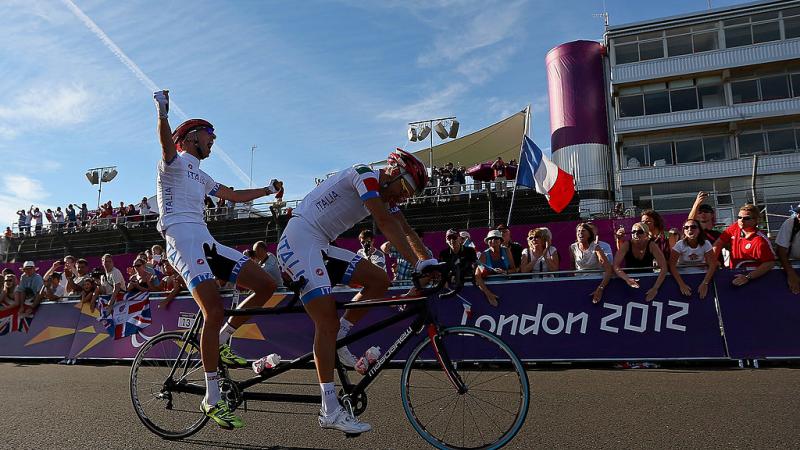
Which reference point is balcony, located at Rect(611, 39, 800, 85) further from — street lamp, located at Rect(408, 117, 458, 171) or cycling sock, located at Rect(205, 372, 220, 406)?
cycling sock, located at Rect(205, 372, 220, 406)

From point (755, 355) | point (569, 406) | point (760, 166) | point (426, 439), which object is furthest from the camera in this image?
point (760, 166)

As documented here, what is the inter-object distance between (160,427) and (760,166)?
3299 cm

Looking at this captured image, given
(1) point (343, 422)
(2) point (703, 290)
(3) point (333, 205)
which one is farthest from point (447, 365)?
(2) point (703, 290)

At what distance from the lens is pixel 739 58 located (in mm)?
31203

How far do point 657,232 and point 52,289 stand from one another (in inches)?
440

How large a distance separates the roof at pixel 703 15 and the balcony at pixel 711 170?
28.0 feet

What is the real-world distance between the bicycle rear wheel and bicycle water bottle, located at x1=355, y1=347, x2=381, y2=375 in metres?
1.29

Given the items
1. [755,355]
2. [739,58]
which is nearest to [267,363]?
[755,355]

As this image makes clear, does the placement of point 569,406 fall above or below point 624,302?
below

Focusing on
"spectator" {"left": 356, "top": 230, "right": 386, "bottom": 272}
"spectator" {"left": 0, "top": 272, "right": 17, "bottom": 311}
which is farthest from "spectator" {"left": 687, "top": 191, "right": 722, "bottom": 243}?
"spectator" {"left": 0, "top": 272, "right": 17, "bottom": 311}

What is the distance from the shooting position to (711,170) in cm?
3072

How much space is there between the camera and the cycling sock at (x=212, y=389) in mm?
3900

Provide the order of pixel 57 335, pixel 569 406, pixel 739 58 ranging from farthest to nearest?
pixel 739 58
pixel 57 335
pixel 569 406

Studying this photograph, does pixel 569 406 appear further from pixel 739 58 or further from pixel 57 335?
pixel 739 58
